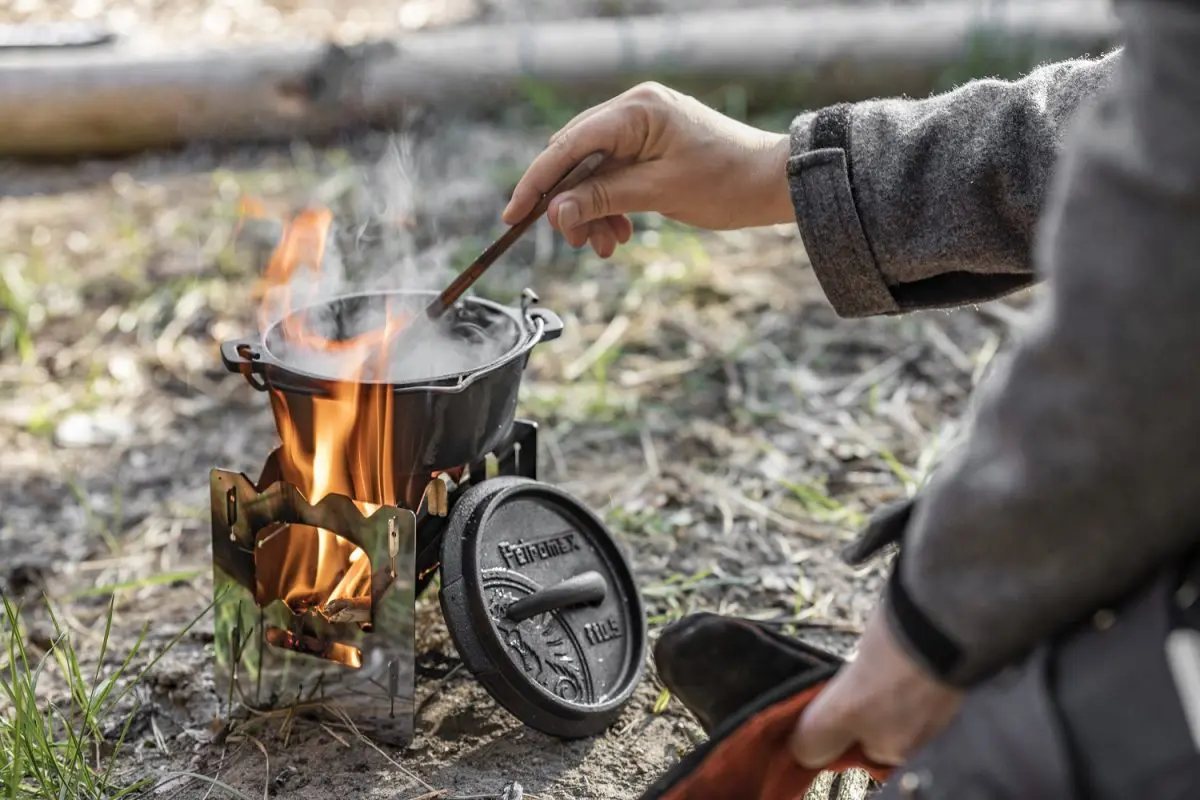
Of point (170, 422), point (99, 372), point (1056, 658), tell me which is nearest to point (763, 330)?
point (170, 422)

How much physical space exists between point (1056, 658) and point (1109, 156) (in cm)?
47

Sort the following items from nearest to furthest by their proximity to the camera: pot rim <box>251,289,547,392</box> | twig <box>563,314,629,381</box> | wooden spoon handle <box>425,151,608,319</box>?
pot rim <box>251,289,547,392</box>, wooden spoon handle <box>425,151,608,319</box>, twig <box>563,314,629,381</box>

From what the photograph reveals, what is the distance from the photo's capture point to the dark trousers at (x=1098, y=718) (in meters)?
1.13

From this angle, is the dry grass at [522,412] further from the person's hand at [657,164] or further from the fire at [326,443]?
the person's hand at [657,164]

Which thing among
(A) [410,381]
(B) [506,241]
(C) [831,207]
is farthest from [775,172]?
(A) [410,381]

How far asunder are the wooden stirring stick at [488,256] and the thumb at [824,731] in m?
1.00

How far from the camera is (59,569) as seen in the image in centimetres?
284

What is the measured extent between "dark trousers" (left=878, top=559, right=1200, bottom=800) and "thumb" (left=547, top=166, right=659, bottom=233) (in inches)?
46.8

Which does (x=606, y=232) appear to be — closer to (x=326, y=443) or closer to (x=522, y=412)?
(x=326, y=443)

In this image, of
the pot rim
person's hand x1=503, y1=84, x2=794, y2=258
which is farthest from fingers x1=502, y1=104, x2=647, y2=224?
the pot rim

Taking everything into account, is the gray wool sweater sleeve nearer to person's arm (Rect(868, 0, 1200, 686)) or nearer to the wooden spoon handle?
person's arm (Rect(868, 0, 1200, 686))

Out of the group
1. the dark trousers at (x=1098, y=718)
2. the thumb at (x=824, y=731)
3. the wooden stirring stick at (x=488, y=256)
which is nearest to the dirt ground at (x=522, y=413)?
the wooden stirring stick at (x=488, y=256)

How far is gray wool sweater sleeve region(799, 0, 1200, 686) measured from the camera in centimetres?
110

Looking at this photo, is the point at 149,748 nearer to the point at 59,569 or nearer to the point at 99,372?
the point at 59,569
